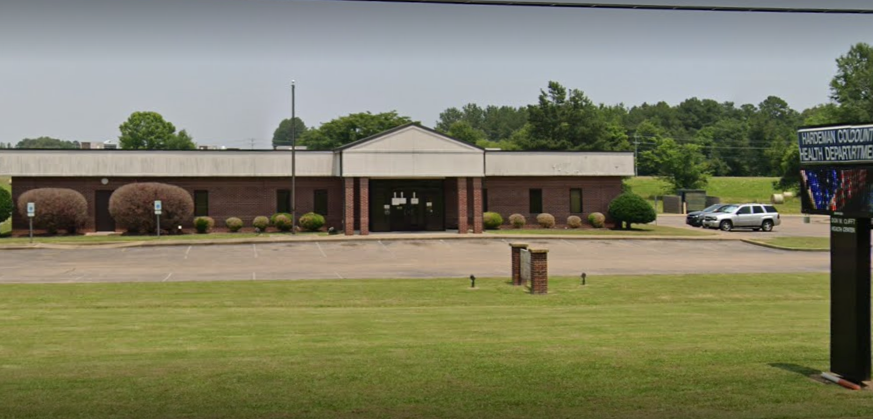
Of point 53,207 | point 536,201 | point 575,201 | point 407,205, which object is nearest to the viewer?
point 53,207

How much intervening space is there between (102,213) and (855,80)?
79.9 meters

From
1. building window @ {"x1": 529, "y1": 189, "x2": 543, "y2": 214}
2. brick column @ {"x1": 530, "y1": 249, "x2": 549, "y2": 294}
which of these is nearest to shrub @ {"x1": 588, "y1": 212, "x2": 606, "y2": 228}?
building window @ {"x1": 529, "y1": 189, "x2": 543, "y2": 214}

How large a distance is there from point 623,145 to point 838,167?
362 feet

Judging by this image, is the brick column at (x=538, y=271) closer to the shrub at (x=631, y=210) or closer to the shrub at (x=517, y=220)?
the shrub at (x=517, y=220)

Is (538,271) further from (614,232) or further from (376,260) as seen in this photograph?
(614,232)

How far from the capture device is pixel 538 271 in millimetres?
22562

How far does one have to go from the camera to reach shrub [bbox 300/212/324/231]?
45125 millimetres

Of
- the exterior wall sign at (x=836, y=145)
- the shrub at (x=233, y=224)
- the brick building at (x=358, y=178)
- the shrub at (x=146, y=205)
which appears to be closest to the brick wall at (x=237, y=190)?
the brick building at (x=358, y=178)

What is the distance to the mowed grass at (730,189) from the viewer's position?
96312mm

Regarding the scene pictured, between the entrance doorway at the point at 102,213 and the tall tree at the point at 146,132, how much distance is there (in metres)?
103

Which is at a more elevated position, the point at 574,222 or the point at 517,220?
the point at 517,220

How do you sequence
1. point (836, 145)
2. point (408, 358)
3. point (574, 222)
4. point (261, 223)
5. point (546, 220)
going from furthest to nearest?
point (574, 222), point (546, 220), point (261, 223), point (408, 358), point (836, 145)

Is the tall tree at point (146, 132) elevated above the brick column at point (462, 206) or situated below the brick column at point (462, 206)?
above

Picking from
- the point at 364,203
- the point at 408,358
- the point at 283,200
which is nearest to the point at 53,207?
the point at 283,200
